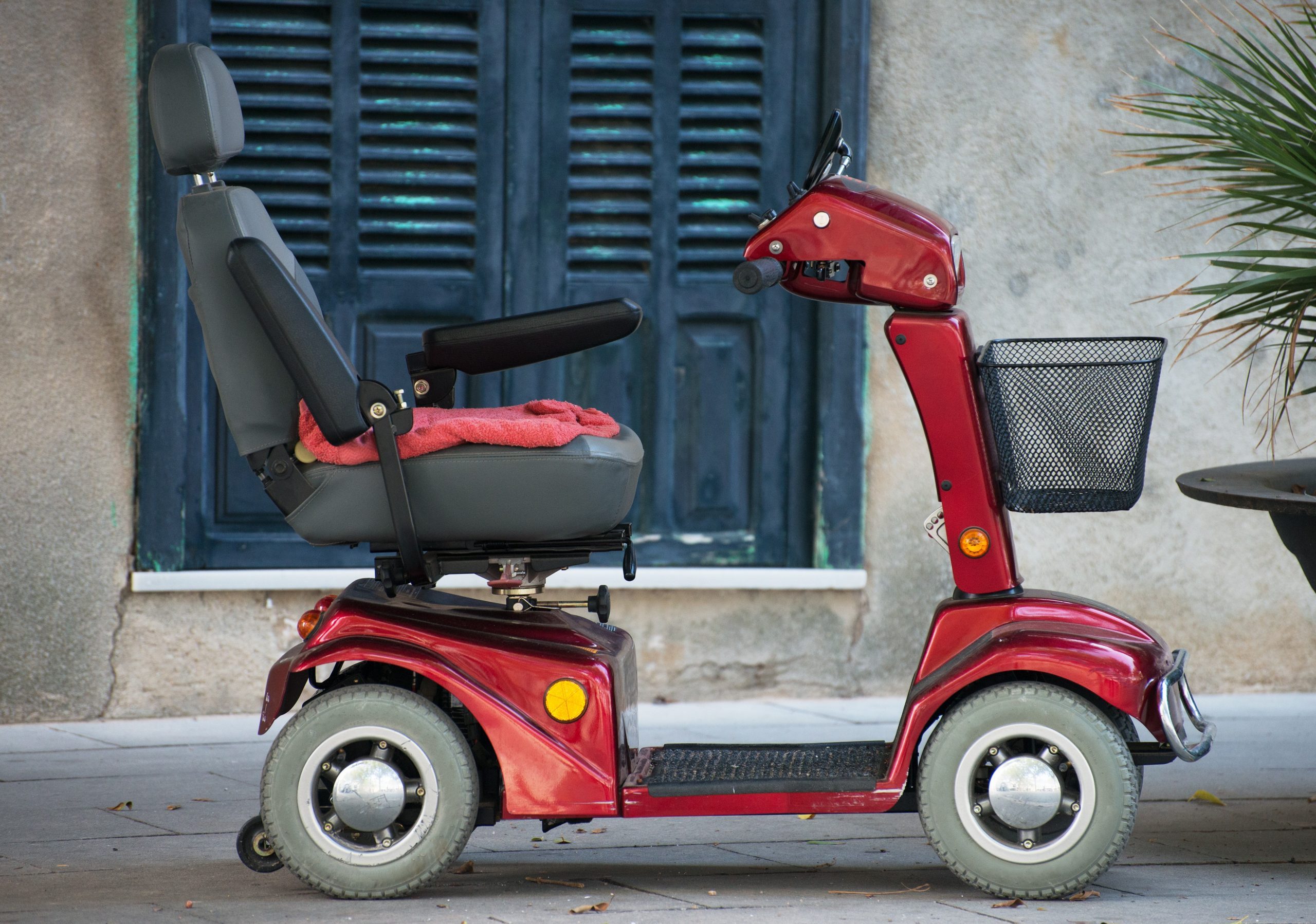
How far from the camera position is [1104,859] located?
276 cm

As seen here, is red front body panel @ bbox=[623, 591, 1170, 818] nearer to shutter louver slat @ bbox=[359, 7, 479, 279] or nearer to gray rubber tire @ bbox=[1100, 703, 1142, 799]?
gray rubber tire @ bbox=[1100, 703, 1142, 799]

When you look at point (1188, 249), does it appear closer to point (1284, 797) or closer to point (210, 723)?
point (1284, 797)

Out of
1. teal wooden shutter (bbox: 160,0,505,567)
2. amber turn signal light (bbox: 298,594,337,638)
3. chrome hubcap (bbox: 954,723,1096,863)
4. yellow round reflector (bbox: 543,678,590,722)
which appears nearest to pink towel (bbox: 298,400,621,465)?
amber turn signal light (bbox: 298,594,337,638)

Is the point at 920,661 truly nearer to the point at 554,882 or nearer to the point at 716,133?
the point at 554,882

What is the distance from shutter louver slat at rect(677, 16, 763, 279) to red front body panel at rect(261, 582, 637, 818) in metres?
2.26

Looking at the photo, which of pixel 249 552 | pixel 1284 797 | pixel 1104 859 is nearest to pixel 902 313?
pixel 1104 859

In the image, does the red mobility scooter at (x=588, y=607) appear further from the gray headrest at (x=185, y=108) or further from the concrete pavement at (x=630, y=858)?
the concrete pavement at (x=630, y=858)

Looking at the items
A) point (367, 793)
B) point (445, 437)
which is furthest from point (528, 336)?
point (367, 793)

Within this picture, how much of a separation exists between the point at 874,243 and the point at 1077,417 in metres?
0.48

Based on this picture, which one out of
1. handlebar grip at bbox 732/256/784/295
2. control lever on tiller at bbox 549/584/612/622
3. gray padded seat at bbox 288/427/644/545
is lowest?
control lever on tiller at bbox 549/584/612/622

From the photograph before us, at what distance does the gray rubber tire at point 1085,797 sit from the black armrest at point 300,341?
118 centimetres

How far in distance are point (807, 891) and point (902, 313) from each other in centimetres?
108

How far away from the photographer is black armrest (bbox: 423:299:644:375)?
9.52ft

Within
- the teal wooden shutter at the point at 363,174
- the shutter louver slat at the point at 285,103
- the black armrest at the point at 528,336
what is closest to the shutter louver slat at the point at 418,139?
the teal wooden shutter at the point at 363,174
